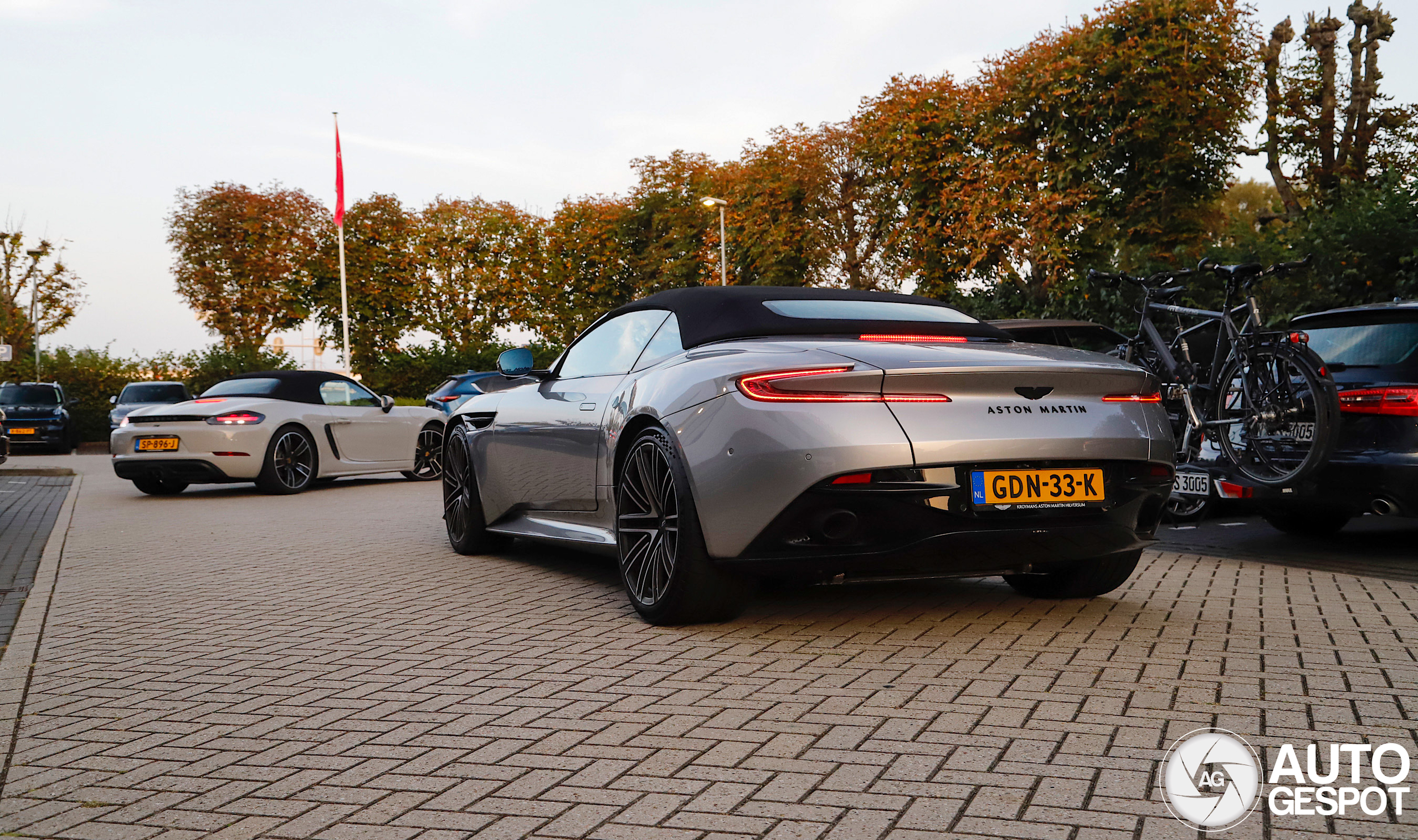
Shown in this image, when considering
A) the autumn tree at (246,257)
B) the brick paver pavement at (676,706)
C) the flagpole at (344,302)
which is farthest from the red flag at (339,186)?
the brick paver pavement at (676,706)

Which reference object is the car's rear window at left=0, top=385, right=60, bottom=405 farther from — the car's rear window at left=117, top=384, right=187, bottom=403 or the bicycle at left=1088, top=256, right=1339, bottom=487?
the bicycle at left=1088, top=256, right=1339, bottom=487

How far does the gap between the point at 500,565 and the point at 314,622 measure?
183 centimetres

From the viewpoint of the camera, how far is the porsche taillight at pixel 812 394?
4.36 meters

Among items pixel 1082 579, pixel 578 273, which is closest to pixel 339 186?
pixel 578 273

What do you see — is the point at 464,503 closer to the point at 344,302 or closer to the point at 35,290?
the point at 344,302

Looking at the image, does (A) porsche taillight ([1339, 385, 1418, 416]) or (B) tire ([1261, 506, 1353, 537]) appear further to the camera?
(B) tire ([1261, 506, 1353, 537])

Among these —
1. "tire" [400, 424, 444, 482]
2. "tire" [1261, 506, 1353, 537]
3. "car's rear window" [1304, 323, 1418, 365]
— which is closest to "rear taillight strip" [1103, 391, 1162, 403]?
"car's rear window" [1304, 323, 1418, 365]

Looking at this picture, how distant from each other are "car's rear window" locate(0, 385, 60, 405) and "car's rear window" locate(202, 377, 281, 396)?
16.7m

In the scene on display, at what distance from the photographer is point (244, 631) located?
5262 millimetres

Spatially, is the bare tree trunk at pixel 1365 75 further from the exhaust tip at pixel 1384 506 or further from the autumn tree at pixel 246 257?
the autumn tree at pixel 246 257

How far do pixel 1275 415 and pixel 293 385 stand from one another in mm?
10739

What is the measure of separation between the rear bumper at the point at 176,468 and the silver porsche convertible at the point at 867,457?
9.12m

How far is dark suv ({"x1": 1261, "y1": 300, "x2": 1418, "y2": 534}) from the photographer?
663 centimetres

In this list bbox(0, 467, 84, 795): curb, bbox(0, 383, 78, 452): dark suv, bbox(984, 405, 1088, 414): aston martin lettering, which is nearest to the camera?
bbox(0, 467, 84, 795): curb
